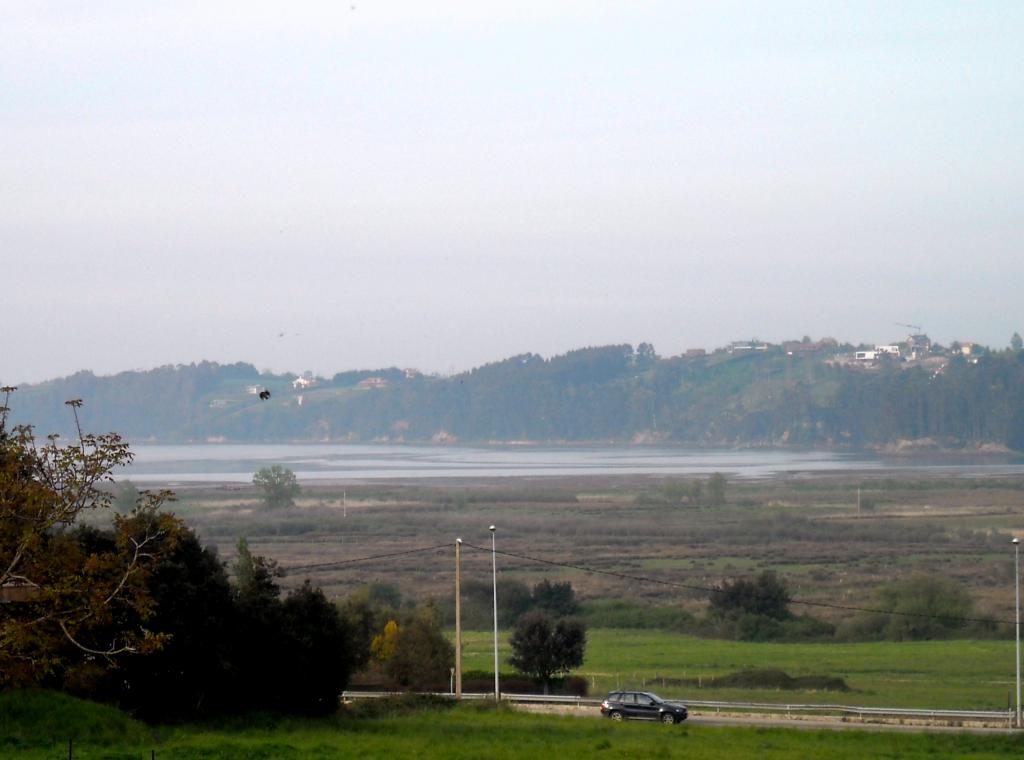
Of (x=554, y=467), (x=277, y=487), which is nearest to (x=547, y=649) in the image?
(x=277, y=487)

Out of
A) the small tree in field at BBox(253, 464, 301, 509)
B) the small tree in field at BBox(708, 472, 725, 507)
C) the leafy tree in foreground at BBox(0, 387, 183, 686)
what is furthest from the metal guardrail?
the small tree in field at BBox(708, 472, 725, 507)

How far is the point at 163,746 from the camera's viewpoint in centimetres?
1903

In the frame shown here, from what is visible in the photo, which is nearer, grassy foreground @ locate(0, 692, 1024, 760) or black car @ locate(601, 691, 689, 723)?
grassy foreground @ locate(0, 692, 1024, 760)

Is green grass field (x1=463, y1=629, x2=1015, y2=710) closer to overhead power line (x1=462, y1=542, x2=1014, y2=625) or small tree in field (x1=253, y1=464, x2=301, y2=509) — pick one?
overhead power line (x1=462, y1=542, x2=1014, y2=625)

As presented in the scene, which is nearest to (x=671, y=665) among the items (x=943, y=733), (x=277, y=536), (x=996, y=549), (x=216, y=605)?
(x=943, y=733)

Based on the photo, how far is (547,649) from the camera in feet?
119

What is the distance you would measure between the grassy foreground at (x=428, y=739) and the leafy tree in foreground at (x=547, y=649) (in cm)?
1043

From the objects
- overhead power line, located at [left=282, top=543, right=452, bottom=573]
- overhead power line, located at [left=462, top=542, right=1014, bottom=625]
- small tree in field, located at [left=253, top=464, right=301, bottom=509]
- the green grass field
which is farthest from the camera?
small tree in field, located at [left=253, top=464, right=301, bottom=509]

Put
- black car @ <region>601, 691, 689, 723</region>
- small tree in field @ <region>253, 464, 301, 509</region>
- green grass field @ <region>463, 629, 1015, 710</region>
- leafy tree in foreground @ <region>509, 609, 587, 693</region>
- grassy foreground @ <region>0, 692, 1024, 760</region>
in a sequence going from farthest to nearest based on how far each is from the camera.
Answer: small tree in field @ <region>253, 464, 301, 509</region> → leafy tree in foreground @ <region>509, 609, 587, 693</region> → green grass field @ <region>463, 629, 1015, 710</region> → black car @ <region>601, 691, 689, 723</region> → grassy foreground @ <region>0, 692, 1024, 760</region>

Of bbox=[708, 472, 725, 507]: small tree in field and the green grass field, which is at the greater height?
bbox=[708, 472, 725, 507]: small tree in field

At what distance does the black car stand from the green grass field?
17.0 feet

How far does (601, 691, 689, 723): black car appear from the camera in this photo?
2672 cm

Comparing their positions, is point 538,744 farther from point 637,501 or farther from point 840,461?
point 840,461

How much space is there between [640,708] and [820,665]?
45.3 feet
